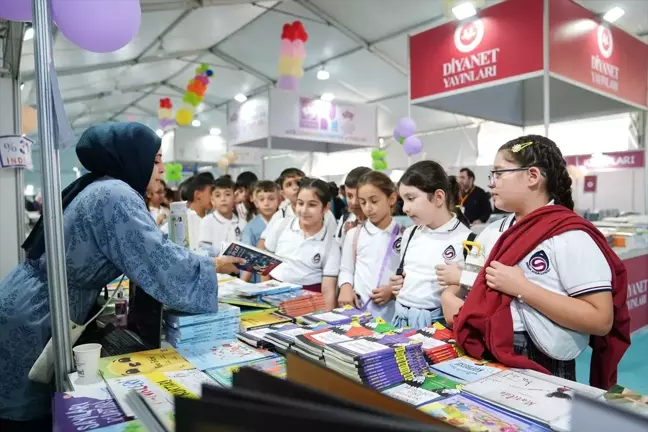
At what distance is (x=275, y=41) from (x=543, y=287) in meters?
8.45

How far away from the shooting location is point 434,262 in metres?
1.99

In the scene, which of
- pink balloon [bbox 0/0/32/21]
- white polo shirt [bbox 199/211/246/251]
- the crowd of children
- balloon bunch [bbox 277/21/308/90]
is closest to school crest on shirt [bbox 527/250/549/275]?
the crowd of children

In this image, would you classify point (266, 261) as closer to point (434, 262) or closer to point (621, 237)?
point (434, 262)

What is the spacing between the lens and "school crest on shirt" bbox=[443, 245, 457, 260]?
1970 mm

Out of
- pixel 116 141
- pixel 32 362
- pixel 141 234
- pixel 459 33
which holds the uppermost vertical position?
pixel 459 33

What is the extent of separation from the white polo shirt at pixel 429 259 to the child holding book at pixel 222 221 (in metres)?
2.26

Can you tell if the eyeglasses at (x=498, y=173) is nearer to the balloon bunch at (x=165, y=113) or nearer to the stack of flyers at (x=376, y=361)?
the stack of flyers at (x=376, y=361)

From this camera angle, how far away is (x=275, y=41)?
888cm

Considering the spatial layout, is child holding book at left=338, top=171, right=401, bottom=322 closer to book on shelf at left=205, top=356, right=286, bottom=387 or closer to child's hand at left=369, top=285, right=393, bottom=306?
child's hand at left=369, top=285, right=393, bottom=306

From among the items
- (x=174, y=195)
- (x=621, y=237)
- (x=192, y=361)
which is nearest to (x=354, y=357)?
(x=192, y=361)

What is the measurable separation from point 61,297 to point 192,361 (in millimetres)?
392

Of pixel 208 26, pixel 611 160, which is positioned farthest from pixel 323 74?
pixel 611 160

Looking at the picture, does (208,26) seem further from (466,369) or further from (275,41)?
(466,369)

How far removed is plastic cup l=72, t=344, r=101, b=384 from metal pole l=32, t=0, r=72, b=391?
7 centimetres
